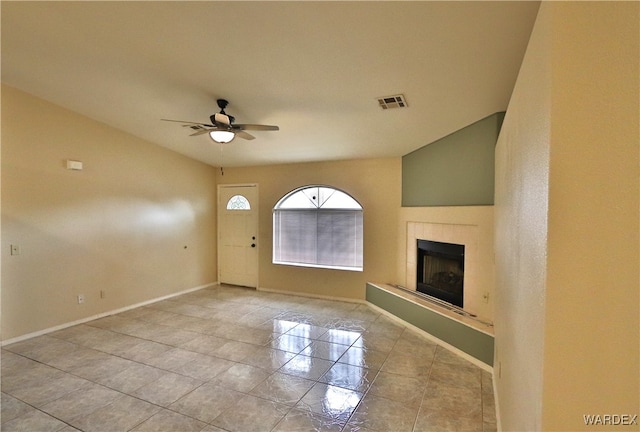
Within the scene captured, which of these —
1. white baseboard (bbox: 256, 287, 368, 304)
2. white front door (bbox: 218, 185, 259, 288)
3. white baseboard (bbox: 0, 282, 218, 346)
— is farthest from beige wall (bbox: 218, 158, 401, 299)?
white baseboard (bbox: 0, 282, 218, 346)

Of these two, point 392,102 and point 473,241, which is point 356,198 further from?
point 392,102

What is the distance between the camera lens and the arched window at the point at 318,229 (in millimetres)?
5438

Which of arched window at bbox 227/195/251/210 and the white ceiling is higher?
the white ceiling

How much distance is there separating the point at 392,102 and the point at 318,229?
10.3 feet

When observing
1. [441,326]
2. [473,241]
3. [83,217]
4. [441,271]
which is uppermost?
[83,217]

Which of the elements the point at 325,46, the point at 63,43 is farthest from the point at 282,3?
the point at 63,43

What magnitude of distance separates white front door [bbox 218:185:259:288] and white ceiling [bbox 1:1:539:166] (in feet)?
8.50

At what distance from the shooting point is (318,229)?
573 cm

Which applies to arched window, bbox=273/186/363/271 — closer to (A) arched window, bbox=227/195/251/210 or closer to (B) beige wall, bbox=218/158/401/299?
(B) beige wall, bbox=218/158/401/299

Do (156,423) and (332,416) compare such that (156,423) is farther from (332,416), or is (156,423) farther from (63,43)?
(63,43)

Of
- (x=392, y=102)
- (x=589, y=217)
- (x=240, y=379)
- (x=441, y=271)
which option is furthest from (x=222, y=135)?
(x=441, y=271)

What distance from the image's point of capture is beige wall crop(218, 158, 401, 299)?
16.7 feet

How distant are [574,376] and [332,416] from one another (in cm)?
→ 194

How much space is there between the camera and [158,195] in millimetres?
5359
